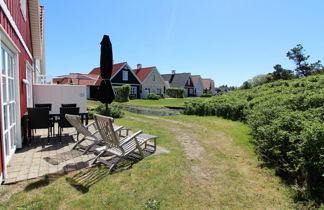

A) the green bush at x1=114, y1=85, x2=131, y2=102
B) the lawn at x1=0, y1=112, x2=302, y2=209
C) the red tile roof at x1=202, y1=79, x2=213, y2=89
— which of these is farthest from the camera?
the red tile roof at x1=202, y1=79, x2=213, y2=89

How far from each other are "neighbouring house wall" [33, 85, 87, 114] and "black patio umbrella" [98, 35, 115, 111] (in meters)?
2.63

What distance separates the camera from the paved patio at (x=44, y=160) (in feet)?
12.3

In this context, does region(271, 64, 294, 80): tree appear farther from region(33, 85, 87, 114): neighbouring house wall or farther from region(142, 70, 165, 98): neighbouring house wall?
region(33, 85, 87, 114): neighbouring house wall

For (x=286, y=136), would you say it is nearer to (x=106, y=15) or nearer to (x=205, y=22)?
(x=205, y=22)

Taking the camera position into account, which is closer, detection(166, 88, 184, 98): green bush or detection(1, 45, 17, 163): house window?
detection(1, 45, 17, 163): house window

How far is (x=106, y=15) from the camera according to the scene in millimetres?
13461

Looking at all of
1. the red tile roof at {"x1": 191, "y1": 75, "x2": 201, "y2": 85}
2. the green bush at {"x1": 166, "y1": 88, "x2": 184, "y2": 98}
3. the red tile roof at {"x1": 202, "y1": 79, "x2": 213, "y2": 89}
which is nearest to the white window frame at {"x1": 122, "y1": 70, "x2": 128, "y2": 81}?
the green bush at {"x1": 166, "y1": 88, "x2": 184, "y2": 98}

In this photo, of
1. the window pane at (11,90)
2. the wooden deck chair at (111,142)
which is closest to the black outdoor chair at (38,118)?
the window pane at (11,90)

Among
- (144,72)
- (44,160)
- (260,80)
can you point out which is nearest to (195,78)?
(260,80)

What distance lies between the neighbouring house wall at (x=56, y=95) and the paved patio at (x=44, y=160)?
3427 millimetres

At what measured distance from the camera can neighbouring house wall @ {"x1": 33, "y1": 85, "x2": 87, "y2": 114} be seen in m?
9.09

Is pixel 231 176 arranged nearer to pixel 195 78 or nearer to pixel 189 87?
pixel 189 87

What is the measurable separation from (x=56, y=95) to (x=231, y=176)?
8.40 meters

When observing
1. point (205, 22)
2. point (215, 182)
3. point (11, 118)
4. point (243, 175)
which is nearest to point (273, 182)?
point (243, 175)
